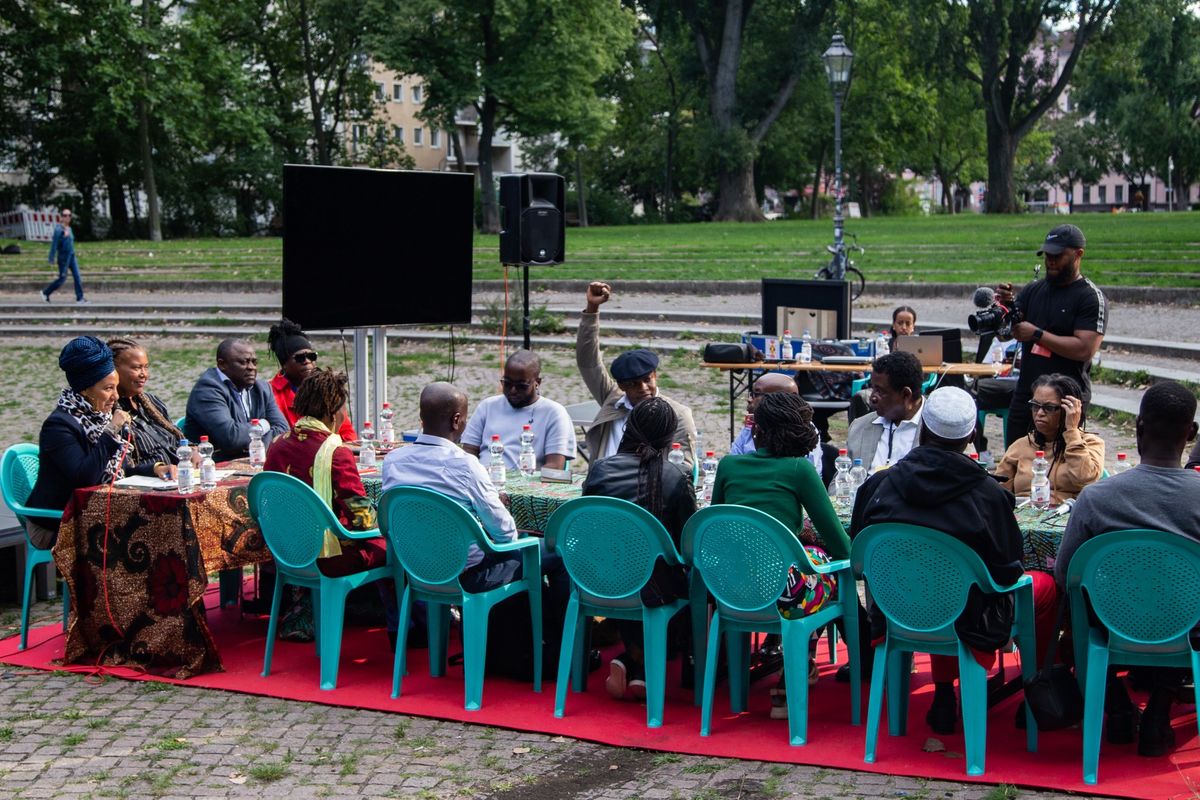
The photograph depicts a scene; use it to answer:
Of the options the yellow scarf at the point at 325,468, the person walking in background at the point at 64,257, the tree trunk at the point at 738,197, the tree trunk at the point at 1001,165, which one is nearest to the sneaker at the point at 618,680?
the yellow scarf at the point at 325,468

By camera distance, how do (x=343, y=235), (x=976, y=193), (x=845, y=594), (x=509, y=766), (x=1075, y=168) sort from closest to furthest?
(x=509, y=766) < (x=845, y=594) < (x=343, y=235) < (x=1075, y=168) < (x=976, y=193)

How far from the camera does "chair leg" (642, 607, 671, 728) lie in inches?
210

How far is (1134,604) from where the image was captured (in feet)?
15.1

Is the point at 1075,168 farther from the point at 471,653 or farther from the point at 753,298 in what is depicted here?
the point at 471,653

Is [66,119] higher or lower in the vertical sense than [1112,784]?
higher

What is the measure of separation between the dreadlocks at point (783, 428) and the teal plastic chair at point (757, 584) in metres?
0.35

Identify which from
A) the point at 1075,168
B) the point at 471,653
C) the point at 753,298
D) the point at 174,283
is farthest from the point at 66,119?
the point at 1075,168

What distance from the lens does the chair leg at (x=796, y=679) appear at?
5.06 metres

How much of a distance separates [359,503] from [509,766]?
1.72m

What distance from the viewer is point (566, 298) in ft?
77.4

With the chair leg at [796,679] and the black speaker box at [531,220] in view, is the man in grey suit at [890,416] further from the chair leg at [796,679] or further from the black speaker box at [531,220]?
the black speaker box at [531,220]

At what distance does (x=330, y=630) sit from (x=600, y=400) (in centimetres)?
263

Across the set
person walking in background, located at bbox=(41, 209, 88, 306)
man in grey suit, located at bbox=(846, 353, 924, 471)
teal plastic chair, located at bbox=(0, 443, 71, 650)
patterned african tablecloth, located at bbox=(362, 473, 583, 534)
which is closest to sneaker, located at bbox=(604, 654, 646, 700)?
patterned african tablecloth, located at bbox=(362, 473, 583, 534)

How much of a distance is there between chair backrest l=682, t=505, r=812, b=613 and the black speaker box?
4.53 m
